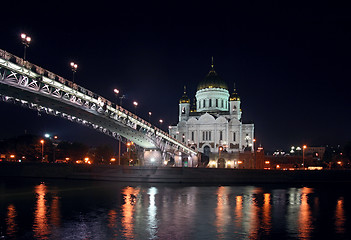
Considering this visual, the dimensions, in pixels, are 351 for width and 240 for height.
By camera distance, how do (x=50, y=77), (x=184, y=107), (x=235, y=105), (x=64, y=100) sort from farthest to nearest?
(x=184, y=107), (x=235, y=105), (x=64, y=100), (x=50, y=77)

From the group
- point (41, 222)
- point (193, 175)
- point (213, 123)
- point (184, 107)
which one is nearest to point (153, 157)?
point (193, 175)

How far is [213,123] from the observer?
4678 inches

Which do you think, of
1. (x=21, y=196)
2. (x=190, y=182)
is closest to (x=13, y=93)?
(x=21, y=196)

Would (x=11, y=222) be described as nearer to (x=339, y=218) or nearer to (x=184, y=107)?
(x=339, y=218)

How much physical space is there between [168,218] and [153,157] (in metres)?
62.4

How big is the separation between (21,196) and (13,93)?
444 inches

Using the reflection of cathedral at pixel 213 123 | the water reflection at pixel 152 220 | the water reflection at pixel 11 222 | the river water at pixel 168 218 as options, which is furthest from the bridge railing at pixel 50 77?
the reflection of cathedral at pixel 213 123

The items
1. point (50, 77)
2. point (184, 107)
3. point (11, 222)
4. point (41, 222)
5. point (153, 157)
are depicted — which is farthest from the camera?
point (184, 107)

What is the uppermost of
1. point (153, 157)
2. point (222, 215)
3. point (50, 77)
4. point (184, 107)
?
point (184, 107)

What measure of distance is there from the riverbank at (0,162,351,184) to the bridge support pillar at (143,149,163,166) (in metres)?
A: 23.2

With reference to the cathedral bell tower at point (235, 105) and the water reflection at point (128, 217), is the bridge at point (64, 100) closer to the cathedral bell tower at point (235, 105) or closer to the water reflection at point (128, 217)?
the water reflection at point (128, 217)

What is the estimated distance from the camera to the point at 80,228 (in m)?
21.8

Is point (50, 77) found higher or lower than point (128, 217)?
higher

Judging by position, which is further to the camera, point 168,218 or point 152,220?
point 168,218
